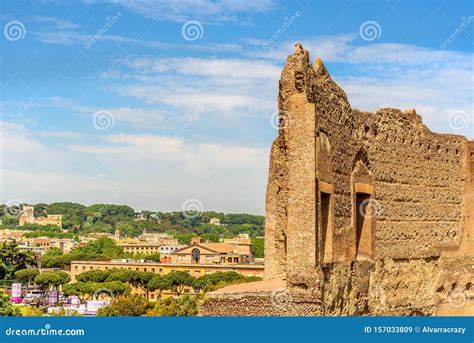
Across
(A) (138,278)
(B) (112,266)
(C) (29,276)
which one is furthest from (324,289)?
(B) (112,266)

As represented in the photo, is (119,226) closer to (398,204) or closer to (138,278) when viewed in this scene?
(138,278)

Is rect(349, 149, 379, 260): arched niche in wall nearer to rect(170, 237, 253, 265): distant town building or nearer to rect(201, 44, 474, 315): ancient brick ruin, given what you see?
rect(201, 44, 474, 315): ancient brick ruin

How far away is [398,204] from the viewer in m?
20.2

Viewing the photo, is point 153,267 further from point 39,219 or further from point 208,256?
point 39,219

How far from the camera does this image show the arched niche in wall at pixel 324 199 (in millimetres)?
15166

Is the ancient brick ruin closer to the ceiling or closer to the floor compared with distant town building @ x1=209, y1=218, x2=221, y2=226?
closer to the floor
